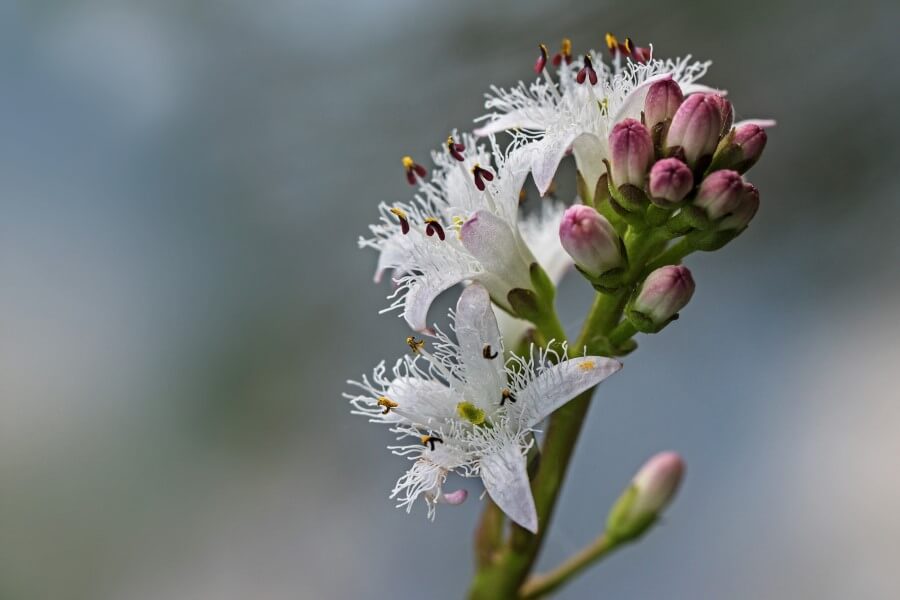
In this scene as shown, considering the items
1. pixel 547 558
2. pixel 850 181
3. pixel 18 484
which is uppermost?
pixel 850 181

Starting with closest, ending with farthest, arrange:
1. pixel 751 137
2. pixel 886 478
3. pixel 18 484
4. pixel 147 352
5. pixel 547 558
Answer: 1. pixel 751 137
2. pixel 547 558
3. pixel 886 478
4. pixel 18 484
5. pixel 147 352

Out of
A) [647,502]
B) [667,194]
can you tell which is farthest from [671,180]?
[647,502]

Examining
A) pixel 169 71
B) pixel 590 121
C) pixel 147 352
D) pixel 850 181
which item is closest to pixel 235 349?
pixel 147 352

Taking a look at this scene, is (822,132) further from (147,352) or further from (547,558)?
(147,352)

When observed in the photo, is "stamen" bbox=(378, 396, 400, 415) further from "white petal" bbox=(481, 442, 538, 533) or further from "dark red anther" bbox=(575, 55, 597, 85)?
"dark red anther" bbox=(575, 55, 597, 85)

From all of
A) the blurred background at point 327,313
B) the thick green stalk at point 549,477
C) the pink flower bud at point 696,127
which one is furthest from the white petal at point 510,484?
the blurred background at point 327,313

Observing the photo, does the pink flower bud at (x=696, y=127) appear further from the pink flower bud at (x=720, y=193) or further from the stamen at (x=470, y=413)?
the stamen at (x=470, y=413)

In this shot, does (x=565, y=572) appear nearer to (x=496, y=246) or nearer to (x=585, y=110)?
(x=496, y=246)
